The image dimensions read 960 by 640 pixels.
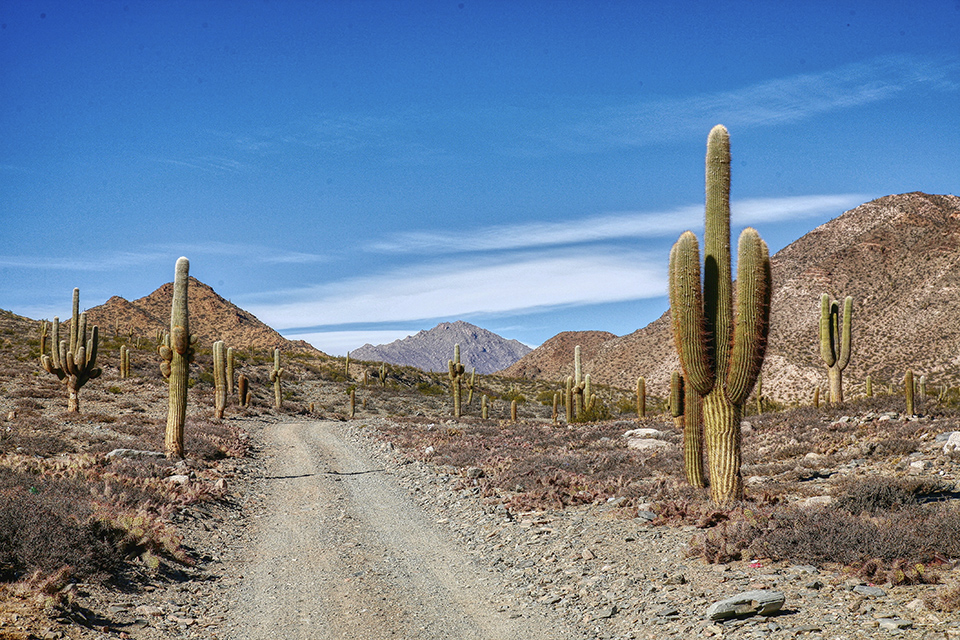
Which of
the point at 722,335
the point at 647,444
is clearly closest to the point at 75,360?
the point at 647,444

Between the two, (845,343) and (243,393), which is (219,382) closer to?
(243,393)

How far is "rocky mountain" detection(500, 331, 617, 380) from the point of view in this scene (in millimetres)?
130212

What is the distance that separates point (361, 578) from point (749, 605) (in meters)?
4.99

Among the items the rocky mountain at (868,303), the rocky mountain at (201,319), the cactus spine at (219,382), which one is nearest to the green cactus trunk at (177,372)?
the cactus spine at (219,382)

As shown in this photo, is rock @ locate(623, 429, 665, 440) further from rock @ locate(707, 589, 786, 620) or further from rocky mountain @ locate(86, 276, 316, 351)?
rocky mountain @ locate(86, 276, 316, 351)

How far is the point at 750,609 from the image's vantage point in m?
6.57

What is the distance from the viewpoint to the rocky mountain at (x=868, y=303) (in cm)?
5828

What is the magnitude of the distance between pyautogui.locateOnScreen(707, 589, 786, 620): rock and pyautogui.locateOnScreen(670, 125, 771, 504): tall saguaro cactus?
402 cm

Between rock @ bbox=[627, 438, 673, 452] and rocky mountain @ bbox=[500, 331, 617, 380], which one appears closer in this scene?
rock @ bbox=[627, 438, 673, 452]

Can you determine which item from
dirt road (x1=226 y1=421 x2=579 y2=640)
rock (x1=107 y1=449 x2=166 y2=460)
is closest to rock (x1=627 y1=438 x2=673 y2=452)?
dirt road (x1=226 y1=421 x2=579 y2=640)

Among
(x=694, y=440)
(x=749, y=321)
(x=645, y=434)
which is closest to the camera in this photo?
(x=749, y=321)

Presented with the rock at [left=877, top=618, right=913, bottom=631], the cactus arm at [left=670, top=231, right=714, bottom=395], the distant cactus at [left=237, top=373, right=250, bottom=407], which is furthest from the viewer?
the distant cactus at [left=237, top=373, right=250, bottom=407]

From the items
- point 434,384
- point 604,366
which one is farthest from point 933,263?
point 434,384

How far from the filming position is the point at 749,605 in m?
6.62
